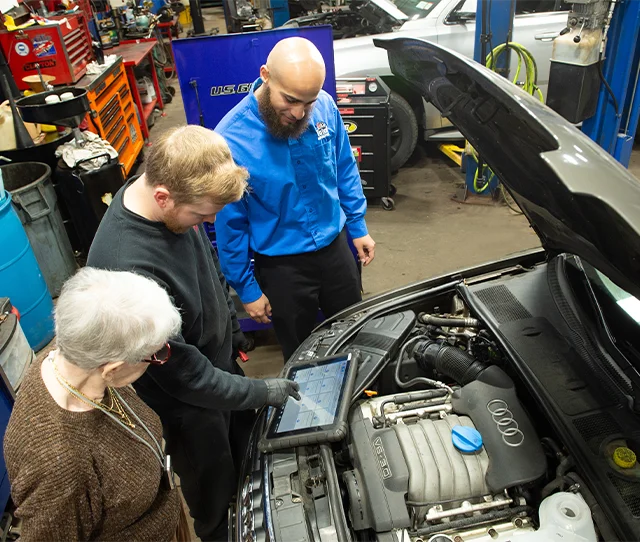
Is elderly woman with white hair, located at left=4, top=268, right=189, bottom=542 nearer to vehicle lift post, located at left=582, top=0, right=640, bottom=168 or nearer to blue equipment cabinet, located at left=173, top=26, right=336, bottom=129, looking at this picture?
blue equipment cabinet, located at left=173, top=26, right=336, bottom=129

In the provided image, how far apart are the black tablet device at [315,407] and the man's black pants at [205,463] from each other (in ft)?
0.93

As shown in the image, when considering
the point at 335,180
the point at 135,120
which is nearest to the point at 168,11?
the point at 135,120

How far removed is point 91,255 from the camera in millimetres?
1430

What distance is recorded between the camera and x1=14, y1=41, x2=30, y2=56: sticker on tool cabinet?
4.22m

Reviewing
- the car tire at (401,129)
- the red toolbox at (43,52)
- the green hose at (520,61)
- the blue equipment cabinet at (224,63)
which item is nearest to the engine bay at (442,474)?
the blue equipment cabinet at (224,63)

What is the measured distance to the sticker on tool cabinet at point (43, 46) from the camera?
4.27 metres

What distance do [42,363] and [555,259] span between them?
1.75 m

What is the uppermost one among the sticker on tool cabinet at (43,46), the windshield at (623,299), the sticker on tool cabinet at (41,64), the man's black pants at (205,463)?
the sticker on tool cabinet at (43,46)

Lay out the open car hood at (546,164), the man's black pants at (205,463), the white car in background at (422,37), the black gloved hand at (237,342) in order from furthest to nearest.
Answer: the white car in background at (422,37) → the black gloved hand at (237,342) → the man's black pants at (205,463) → the open car hood at (546,164)

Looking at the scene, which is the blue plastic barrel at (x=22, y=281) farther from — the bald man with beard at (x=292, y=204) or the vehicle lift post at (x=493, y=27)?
the vehicle lift post at (x=493, y=27)

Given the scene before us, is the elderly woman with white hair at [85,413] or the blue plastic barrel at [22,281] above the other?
the elderly woman with white hair at [85,413]

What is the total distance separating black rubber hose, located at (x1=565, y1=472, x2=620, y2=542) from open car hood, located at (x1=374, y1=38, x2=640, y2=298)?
562mm

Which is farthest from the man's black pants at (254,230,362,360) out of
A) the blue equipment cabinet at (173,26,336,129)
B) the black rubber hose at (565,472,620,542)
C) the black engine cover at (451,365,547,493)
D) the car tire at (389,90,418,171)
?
the car tire at (389,90,418,171)

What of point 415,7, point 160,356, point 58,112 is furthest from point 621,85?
point 58,112
